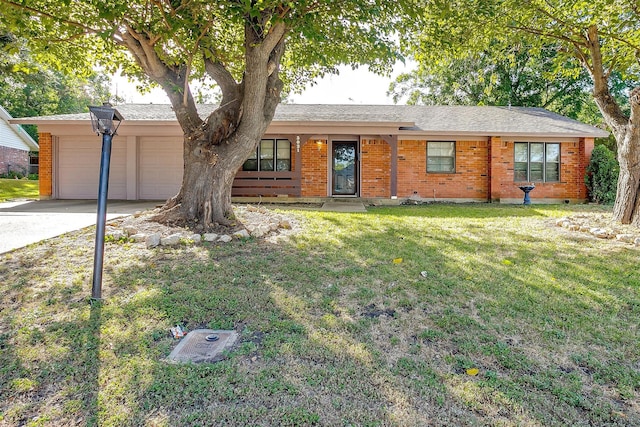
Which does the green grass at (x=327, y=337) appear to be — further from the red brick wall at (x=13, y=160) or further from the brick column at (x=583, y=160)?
the red brick wall at (x=13, y=160)

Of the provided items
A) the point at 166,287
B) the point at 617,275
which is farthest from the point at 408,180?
the point at 166,287

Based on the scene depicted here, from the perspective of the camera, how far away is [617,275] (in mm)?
4152

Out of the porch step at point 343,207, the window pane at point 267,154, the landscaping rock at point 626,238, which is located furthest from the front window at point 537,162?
the window pane at point 267,154

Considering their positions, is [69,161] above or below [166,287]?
above

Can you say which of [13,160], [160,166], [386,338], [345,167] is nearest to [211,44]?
[386,338]

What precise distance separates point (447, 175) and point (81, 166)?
12.8 meters

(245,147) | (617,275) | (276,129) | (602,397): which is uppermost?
(276,129)

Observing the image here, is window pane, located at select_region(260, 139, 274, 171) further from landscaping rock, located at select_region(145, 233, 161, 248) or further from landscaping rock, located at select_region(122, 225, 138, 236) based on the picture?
landscaping rock, located at select_region(145, 233, 161, 248)

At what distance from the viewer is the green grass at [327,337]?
77.3 inches

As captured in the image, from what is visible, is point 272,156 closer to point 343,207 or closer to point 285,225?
point 343,207

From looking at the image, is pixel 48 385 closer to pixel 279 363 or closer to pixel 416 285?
pixel 279 363

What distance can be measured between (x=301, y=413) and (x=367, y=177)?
1128cm

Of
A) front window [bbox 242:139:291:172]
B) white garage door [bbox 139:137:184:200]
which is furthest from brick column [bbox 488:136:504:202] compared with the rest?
white garage door [bbox 139:137:184:200]

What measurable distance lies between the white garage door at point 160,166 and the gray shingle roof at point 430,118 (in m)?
0.96
